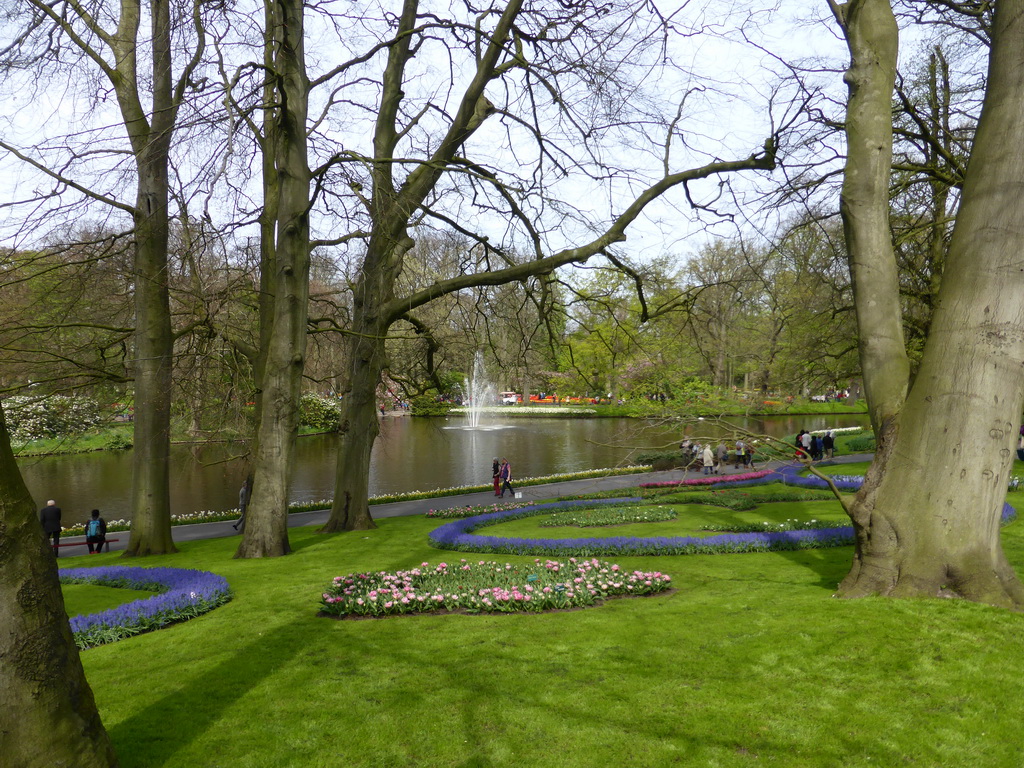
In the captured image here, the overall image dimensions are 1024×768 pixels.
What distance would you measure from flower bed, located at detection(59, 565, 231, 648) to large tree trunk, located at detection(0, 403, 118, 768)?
368 cm

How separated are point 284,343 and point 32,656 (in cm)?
839

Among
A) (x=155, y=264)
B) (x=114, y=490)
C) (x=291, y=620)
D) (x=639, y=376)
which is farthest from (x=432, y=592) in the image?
(x=639, y=376)

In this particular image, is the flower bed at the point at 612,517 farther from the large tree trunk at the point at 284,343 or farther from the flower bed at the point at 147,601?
the flower bed at the point at 147,601

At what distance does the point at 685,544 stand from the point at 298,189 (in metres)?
8.10

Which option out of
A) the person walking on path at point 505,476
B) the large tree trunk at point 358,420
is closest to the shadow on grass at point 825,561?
the large tree trunk at point 358,420

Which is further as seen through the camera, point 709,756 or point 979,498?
point 979,498

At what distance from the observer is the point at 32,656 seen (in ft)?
10.4

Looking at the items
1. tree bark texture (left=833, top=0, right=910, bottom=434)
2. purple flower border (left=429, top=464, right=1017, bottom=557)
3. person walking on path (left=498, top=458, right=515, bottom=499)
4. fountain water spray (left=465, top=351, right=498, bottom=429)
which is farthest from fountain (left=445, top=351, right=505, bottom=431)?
tree bark texture (left=833, top=0, right=910, bottom=434)

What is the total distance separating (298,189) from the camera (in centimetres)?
1138

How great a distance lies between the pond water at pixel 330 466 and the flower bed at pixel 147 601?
7652 mm

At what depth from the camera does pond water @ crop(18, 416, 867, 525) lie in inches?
969

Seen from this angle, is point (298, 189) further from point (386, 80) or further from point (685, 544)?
point (685, 544)

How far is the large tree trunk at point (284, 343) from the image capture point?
36.7ft

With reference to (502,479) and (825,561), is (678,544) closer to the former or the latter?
(825,561)
